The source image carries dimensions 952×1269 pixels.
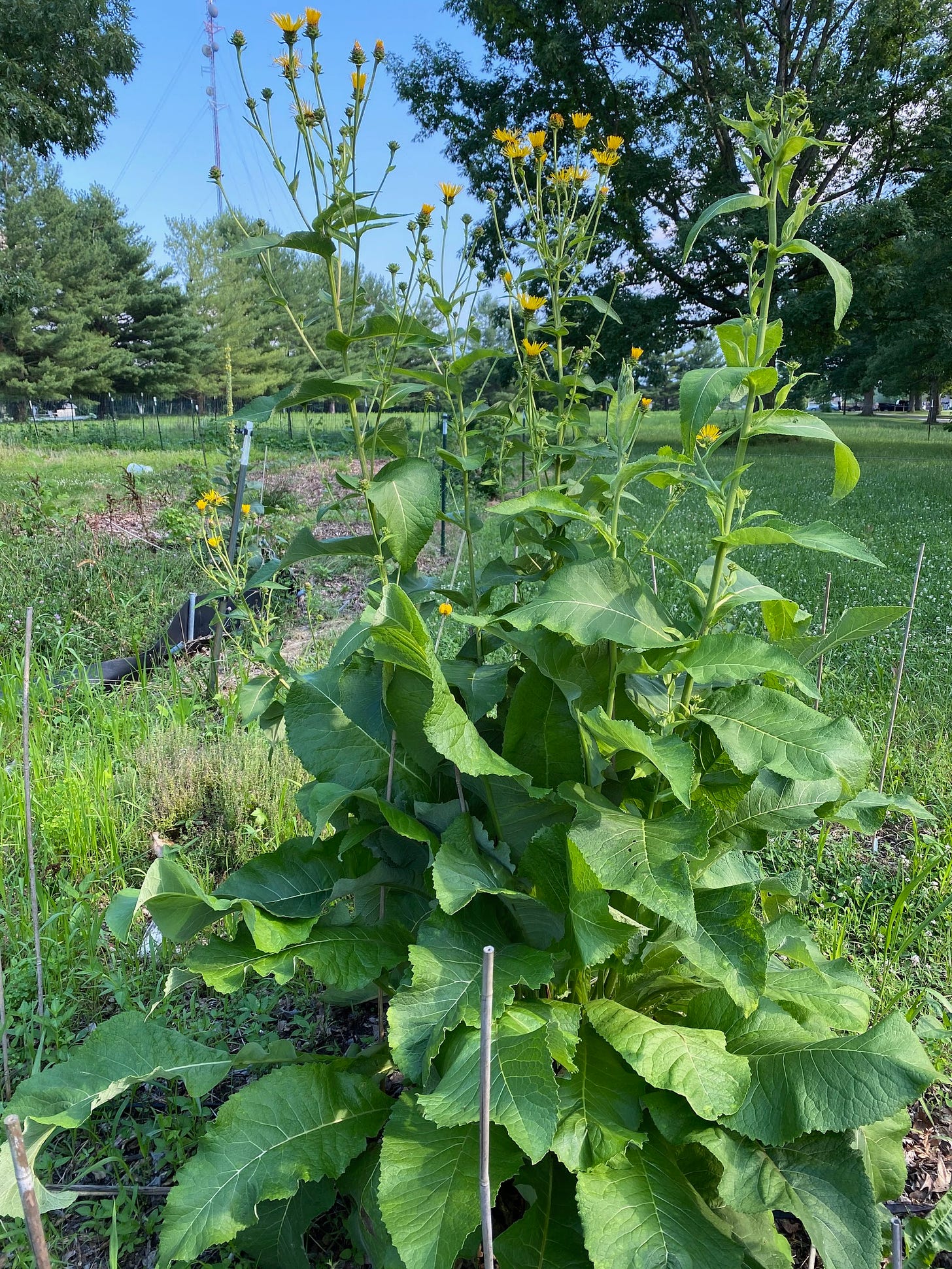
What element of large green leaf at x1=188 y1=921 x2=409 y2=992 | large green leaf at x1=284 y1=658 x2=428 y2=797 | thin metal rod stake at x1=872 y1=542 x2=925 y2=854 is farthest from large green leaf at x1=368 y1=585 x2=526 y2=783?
thin metal rod stake at x1=872 y1=542 x2=925 y2=854

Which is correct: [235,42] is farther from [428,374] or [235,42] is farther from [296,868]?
[296,868]

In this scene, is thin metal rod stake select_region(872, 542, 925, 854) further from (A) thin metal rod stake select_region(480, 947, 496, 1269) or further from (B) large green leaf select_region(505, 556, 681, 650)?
(A) thin metal rod stake select_region(480, 947, 496, 1269)

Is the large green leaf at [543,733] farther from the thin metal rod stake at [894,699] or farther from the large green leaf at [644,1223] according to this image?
the thin metal rod stake at [894,699]

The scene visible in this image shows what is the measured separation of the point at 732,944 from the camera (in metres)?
1.22

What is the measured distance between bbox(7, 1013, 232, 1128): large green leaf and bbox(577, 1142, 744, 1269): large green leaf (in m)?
0.69

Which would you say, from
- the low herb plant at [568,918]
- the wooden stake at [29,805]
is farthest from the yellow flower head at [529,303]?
the wooden stake at [29,805]

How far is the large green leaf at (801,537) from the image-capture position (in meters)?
1.19

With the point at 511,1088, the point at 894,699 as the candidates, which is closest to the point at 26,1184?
the point at 511,1088

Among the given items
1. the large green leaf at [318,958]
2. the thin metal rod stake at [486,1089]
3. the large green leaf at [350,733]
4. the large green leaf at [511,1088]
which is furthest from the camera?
the large green leaf at [350,733]

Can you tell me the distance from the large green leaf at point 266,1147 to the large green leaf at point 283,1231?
103 millimetres

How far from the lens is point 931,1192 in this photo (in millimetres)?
1553

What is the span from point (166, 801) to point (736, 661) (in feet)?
7.24

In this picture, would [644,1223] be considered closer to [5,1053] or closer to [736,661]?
[736,661]

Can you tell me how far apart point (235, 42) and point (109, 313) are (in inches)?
1694
